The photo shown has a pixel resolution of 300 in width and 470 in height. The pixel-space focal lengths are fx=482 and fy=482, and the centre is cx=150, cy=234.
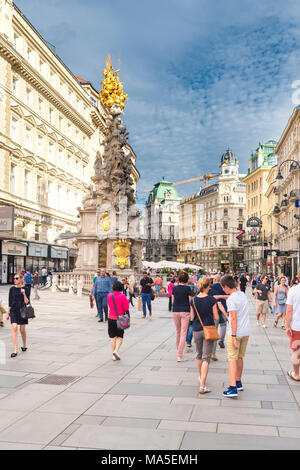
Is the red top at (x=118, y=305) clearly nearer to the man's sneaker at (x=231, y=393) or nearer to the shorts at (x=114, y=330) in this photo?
the shorts at (x=114, y=330)

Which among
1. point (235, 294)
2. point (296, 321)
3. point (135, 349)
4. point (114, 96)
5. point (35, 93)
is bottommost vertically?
point (135, 349)

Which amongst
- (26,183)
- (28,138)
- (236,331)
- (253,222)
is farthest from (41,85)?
(236,331)

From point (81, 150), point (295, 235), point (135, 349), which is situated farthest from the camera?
point (81, 150)

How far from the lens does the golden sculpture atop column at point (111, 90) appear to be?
31.6m

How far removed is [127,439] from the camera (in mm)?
5043

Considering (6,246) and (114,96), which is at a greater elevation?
(114,96)

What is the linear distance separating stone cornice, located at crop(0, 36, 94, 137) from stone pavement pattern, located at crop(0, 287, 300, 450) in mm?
31751

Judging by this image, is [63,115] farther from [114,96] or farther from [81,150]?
[114,96]

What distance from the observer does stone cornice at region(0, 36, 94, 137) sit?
37.6 meters

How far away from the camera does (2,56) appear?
1465 inches

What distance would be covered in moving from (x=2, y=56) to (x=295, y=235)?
3374cm

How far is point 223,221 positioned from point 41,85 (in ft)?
220

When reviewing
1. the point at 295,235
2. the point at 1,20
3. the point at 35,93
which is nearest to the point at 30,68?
Answer: the point at 35,93

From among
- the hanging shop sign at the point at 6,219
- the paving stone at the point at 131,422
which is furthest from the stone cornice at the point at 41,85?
the paving stone at the point at 131,422
